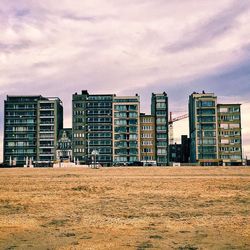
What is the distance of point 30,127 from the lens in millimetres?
156625

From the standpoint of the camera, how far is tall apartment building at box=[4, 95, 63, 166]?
155m

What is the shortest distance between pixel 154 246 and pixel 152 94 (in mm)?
A: 148667

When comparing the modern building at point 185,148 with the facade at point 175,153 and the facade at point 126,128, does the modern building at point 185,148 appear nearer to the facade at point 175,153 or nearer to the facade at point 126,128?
the facade at point 175,153

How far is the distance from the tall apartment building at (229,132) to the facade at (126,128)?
31.4m

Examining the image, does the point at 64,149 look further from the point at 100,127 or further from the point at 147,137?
the point at 147,137

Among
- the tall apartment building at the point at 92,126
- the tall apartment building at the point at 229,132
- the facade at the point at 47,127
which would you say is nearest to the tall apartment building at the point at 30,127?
the facade at the point at 47,127

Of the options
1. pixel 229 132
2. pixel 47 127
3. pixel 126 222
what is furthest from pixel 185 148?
pixel 126 222

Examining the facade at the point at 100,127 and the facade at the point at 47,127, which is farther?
the facade at the point at 47,127

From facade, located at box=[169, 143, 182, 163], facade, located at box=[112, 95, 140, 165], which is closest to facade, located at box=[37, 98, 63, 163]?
facade, located at box=[112, 95, 140, 165]

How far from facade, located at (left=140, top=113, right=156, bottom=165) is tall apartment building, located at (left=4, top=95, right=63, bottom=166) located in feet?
113

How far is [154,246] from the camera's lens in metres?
12.7

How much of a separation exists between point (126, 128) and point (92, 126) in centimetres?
1315

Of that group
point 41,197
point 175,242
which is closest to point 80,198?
point 41,197

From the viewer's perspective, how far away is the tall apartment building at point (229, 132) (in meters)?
148
